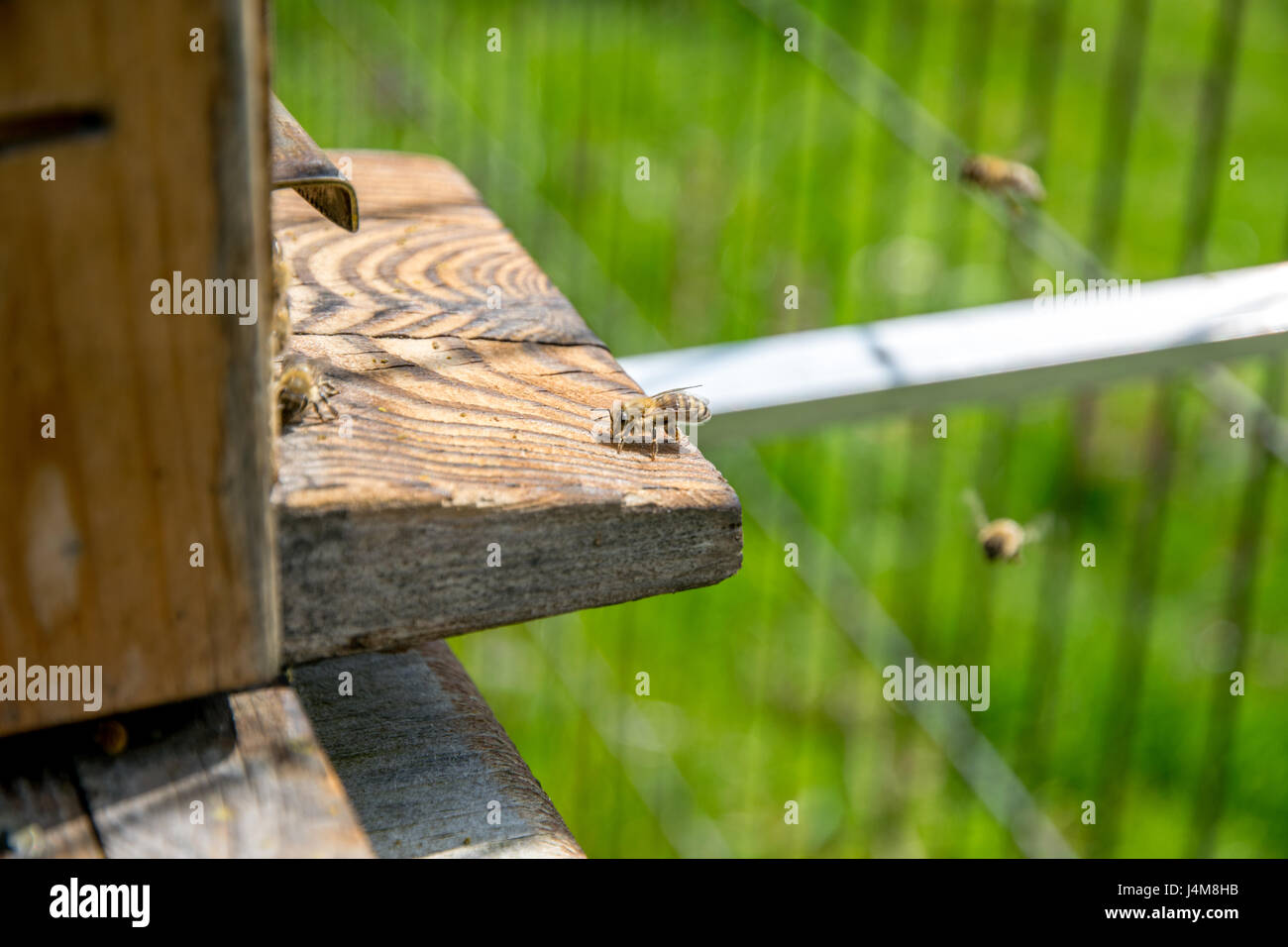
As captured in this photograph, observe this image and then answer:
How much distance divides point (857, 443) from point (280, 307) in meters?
3.84

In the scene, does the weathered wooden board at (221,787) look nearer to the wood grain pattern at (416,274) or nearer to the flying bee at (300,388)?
the flying bee at (300,388)

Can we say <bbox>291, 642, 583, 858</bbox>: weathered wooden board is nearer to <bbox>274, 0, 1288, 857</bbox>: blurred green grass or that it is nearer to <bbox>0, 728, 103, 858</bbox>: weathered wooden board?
<bbox>0, 728, 103, 858</bbox>: weathered wooden board

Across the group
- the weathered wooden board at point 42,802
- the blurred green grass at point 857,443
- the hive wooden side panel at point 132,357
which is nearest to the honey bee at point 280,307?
the hive wooden side panel at point 132,357

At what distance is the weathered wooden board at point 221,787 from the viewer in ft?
2.82

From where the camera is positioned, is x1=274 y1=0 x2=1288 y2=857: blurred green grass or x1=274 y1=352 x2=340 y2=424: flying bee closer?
x1=274 y1=352 x2=340 y2=424: flying bee

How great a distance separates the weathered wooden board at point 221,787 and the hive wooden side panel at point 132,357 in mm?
51

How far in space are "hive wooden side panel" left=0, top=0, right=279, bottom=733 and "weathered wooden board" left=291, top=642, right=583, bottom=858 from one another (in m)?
0.20

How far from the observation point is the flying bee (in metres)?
1.00

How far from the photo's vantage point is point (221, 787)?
35.8 inches

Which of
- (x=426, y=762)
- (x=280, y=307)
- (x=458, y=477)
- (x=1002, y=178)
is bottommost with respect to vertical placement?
(x=426, y=762)

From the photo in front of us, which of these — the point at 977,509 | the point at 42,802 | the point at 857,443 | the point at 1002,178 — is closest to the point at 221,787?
the point at 42,802

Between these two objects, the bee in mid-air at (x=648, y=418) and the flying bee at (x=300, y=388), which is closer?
the flying bee at (x=300, y=388)

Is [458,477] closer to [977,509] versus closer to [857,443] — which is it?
[977,509]

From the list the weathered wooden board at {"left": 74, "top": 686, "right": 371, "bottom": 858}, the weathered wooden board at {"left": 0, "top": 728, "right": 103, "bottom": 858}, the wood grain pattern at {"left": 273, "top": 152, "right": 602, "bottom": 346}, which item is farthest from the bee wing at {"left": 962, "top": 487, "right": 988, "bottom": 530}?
the weathered wooden board at {"left": 0, "top": 728, "right": 103, "bottom": 858}
